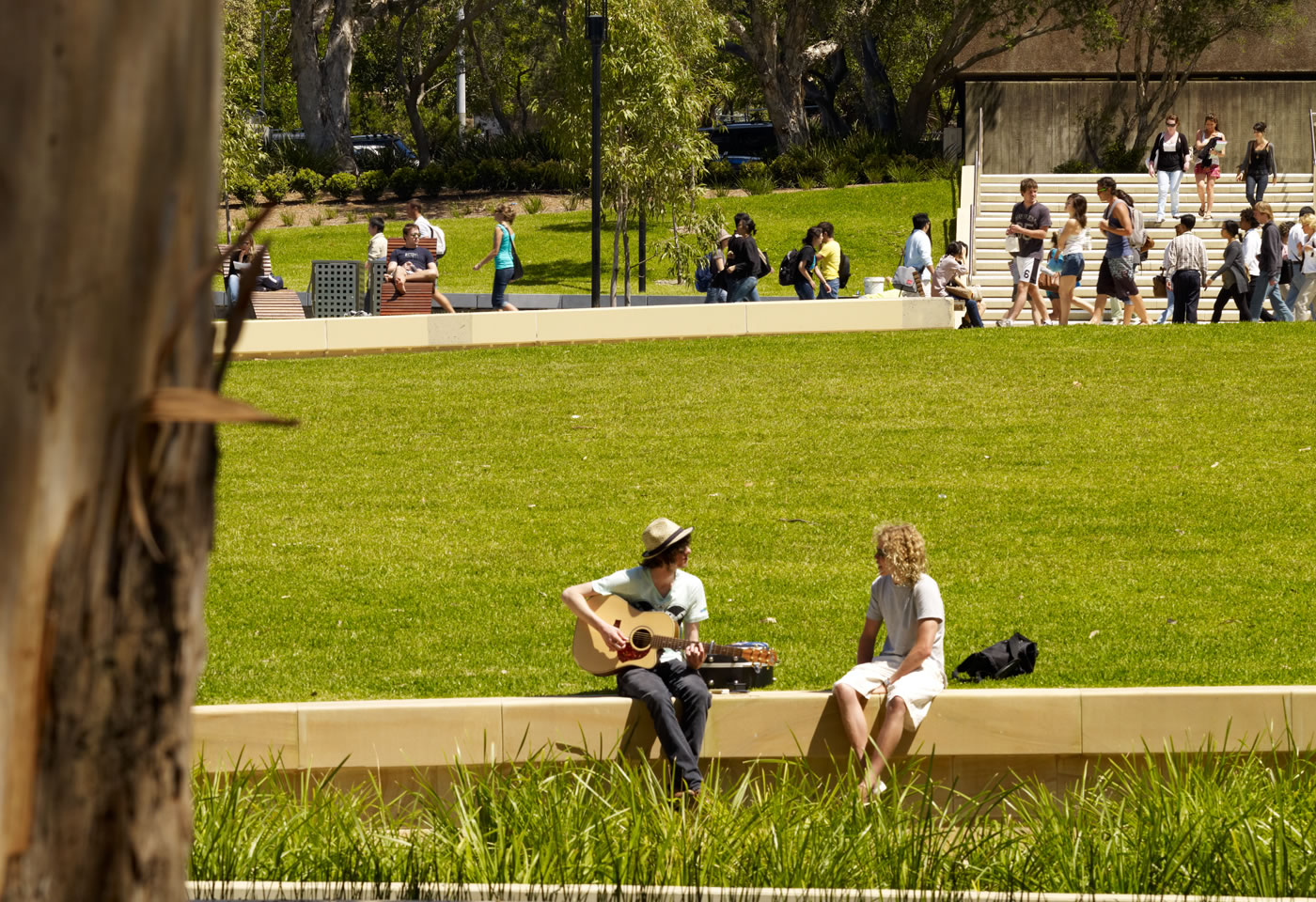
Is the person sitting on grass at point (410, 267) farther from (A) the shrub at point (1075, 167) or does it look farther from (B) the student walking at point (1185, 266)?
(A) the shrub at point (1075, 167)

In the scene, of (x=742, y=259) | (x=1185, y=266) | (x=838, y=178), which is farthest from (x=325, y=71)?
(x=1185, y=266)

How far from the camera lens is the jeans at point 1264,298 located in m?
21.0

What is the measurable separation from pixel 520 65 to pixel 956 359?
44.3 meters

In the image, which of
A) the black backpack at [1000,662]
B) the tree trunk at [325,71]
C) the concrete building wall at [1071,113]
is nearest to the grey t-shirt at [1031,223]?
the black backpack at [1000,662]

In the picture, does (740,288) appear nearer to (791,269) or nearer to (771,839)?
(791,269)

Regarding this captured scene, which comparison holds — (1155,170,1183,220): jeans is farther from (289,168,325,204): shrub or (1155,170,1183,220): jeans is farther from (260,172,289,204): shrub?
(289,168,325,204): shrub

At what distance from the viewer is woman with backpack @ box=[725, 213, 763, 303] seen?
2050 centimetres

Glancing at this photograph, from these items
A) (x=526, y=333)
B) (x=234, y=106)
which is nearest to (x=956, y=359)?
(x=526, y=333)

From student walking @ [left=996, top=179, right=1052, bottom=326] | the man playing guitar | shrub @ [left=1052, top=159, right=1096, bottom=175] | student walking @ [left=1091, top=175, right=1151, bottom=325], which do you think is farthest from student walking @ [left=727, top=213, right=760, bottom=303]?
shrub @ [left=1052, top=159, right=1096, bottom=175]

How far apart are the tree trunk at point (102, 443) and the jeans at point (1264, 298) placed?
20568 millimetres

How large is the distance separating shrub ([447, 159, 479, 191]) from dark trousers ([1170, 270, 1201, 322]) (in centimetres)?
2466

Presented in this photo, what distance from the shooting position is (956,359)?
17.9 m

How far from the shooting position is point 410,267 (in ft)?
67.2

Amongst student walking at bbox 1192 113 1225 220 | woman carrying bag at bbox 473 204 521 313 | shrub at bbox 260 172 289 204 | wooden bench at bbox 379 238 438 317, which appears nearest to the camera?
woman carrying bag at bbox 473 204 521 313
